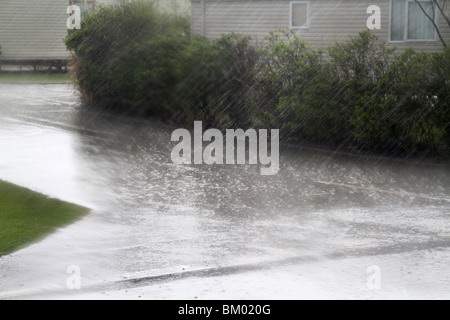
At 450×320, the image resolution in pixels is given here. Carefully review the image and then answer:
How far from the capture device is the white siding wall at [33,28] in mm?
39219

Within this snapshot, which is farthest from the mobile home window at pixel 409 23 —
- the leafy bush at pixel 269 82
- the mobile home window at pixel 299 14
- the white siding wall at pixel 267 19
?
the leafy bush at pixel 269 82

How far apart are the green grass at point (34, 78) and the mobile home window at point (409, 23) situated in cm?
1506

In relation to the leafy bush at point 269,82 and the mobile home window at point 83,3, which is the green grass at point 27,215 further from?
the mobile home window at point 83,3

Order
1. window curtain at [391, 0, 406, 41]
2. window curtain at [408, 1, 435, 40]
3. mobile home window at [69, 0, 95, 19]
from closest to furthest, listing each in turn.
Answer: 1. window curtain at [408, 1, 435, 40]
2. window curtain at [391, 0, 406, 41]
3. mobile home window at [69, 0, 95, 19]

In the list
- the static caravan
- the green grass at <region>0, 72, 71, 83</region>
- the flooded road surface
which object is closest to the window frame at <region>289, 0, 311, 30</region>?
the flooded road surface

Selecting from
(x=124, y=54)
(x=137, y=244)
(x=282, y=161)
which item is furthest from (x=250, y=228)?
Answer: (x=124, y=54)

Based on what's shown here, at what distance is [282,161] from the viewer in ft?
50.2

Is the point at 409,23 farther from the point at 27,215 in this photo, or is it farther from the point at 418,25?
the point at 27,215

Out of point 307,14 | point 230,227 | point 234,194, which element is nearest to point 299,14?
point 307,14

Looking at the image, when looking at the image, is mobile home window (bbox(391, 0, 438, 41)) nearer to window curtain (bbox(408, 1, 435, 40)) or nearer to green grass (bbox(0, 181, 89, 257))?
window curtain (bbox(408, 1, 435, 40))

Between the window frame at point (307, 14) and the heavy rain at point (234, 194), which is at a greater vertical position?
the window frame at point (307, 14)

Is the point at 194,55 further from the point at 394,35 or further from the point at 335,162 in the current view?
the point at 394,35

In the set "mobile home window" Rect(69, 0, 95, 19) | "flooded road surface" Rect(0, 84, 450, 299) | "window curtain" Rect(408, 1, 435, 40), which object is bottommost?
"flooded road surface" Rect(0, 84, 450, 299)

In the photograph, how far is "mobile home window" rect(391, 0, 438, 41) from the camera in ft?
84.9
